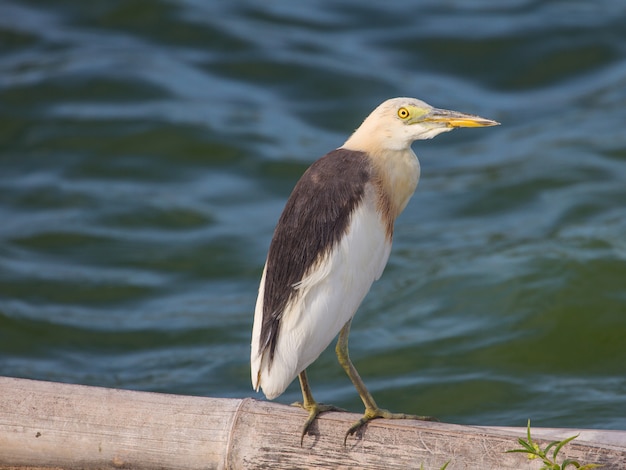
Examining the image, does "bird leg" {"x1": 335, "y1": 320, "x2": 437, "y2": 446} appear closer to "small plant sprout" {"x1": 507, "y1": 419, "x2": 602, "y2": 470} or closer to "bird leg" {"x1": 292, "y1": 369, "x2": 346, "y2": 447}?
"bird leg" {"x1": 292, "y1": 369, "x2": 346, "y2": 447}

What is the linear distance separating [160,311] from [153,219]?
1381 mm

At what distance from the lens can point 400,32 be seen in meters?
12.6

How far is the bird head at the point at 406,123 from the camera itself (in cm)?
339

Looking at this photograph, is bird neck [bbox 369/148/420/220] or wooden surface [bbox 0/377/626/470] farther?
bird neck [bbox 369/148/420/220]

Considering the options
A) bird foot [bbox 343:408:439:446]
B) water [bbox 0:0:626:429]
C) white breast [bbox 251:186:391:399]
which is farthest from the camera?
water [bbox 0:0:626:429]

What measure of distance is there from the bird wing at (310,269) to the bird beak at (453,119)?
0.94ft

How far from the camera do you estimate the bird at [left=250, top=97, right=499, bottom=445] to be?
325 cm

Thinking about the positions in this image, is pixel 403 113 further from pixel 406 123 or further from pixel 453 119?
pixel 453 119

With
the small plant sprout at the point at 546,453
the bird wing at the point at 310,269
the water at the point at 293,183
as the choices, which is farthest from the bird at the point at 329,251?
the water at the point at 293,183

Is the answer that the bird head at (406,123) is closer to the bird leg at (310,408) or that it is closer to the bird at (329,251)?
the bird at (329,251)

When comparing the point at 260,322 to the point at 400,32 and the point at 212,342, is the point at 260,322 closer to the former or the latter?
the point at 212,342

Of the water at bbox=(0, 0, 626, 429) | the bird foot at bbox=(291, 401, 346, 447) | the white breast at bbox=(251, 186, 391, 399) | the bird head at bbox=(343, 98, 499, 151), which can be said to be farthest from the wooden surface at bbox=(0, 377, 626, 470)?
the water at bbox=(0, 0, 626, 429)

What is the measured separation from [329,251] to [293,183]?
6599mm

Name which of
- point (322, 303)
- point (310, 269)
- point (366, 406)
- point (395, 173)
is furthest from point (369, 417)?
point (395, 173)
